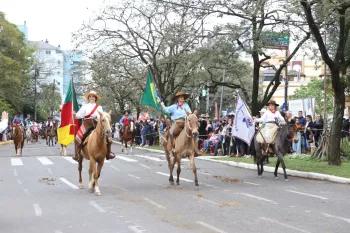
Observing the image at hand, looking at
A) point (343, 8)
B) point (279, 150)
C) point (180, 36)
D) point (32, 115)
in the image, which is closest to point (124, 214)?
point (279, 150)

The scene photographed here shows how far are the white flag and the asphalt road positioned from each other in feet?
4.25

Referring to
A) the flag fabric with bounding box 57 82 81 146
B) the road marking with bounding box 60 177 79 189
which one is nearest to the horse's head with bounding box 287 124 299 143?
the flag fabric with bounding box 57 82 81 146

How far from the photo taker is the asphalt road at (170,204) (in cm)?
955

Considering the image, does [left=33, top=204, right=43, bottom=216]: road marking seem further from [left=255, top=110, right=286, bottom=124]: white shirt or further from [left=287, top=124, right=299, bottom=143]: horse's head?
[left=255, top=110, right=286, bottom=124]: white shirt

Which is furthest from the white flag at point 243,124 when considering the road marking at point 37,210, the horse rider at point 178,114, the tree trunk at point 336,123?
the road marking at point 37,210

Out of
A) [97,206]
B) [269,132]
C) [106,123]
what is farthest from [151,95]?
[97,206]

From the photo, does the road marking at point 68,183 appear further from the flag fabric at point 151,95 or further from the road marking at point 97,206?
the flag fabric at point 151,95

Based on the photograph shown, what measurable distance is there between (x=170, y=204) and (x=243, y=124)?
7971 mm

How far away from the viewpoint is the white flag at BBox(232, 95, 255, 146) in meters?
19.2

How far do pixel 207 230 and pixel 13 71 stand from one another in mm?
59459

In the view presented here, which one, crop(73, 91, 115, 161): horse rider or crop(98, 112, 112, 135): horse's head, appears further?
crop(73, 91, 115, 161): horse rider

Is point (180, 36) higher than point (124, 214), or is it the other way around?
point (180, 36)

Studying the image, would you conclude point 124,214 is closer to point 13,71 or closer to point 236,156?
point 236,156

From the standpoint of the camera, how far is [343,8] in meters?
16.9
